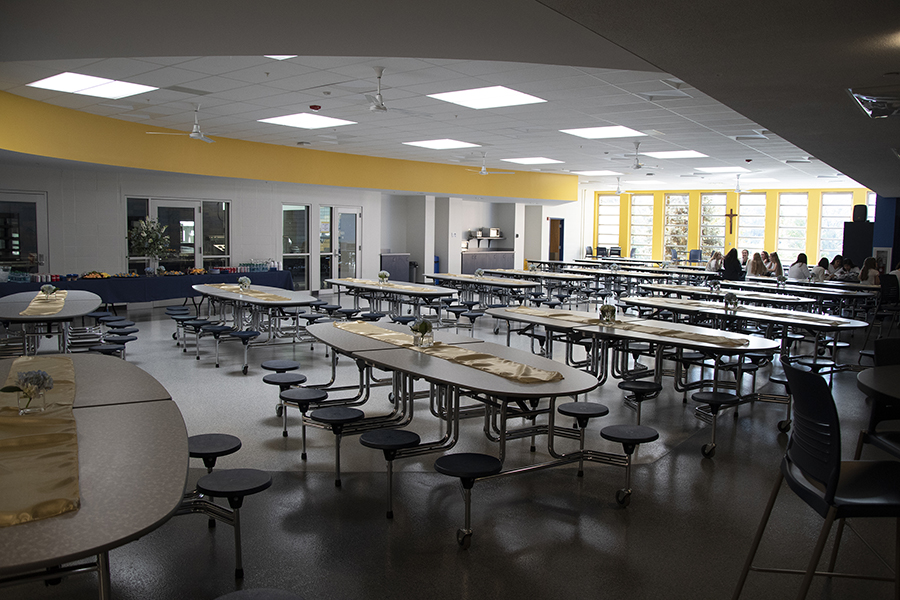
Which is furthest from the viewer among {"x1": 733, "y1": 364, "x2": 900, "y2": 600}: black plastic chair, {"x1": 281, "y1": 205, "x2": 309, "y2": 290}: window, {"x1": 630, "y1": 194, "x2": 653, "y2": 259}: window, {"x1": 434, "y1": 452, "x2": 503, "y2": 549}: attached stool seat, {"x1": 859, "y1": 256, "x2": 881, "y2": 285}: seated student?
{"x1": 630, "y1": 194, "x2": 653, "y2": 259}: window

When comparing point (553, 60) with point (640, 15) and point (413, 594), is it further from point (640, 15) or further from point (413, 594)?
point (413, 594)

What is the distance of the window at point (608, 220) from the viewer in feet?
73.4

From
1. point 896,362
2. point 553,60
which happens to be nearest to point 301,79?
point 553,60

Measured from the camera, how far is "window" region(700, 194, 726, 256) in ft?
66.8

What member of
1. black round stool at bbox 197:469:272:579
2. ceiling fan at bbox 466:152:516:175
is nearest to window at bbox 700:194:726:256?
ceiling fan at bbox 466:152:516:175

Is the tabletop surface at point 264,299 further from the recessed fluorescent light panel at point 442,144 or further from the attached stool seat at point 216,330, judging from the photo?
the recessed fluorescent light panel at point 442,144

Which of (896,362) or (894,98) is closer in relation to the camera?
(896,362)

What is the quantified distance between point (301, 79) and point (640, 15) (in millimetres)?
4786

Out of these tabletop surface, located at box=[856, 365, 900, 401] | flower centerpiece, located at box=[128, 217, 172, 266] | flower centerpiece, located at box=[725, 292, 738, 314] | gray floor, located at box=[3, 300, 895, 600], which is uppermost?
flower centerpiece, located at box=[128, 217, 172, 266]

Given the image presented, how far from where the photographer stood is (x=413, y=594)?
2.53 m

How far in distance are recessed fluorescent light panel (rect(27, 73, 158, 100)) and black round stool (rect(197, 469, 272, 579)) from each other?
5797 millimetres

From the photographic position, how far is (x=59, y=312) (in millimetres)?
5684

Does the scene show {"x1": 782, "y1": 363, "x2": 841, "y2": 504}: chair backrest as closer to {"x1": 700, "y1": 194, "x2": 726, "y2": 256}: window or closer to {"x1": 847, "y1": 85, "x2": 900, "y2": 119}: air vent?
{"x1": 847, "y1": 85, "x2": 900, "y2": 119}: air vent

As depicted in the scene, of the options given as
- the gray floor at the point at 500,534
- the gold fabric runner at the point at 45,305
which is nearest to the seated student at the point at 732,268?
the gray floor at the point at 500,534
